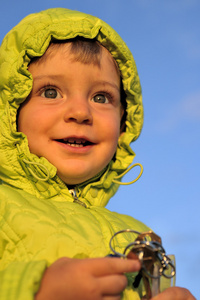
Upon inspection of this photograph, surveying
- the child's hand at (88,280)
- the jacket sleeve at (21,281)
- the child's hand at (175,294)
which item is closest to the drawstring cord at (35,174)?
the jacket sleeve at (21,281)

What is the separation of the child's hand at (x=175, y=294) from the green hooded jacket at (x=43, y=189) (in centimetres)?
24

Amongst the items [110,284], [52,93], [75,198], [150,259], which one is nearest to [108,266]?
[110,284]

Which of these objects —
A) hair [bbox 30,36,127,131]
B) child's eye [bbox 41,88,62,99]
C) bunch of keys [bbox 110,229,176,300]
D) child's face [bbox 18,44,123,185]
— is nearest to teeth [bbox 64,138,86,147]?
child's face [bbox 18,44,123,185]

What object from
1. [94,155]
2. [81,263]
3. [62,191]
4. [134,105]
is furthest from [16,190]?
[134,105]

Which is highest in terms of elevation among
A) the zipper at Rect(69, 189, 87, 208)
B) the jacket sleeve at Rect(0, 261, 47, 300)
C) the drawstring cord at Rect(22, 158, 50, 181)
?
the drawstring cord at Rect(22, 158, 50, 181)

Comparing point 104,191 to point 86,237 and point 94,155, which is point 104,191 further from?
point 86,237

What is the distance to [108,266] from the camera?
70.1 inches

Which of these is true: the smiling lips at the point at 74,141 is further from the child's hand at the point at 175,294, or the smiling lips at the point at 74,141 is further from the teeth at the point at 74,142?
the child's hand at the point at 175,294

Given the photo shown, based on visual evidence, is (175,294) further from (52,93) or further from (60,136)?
(52,93)

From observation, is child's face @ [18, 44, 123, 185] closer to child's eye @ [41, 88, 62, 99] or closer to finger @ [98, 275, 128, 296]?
child's eye @ [41, 88, 62, 99]

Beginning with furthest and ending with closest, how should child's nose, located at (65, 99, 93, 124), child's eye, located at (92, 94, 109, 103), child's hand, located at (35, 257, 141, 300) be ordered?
1. child's eye, located at (92, 94, 109, 103)
2. child's nose, located at (65, 99, 93, 124)
3. child's hand, located at (35, 257, 141, 300)

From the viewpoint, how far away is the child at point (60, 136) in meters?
2.23

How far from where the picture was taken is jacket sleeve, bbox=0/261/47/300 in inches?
70.8

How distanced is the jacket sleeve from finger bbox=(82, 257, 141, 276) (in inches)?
8.9
